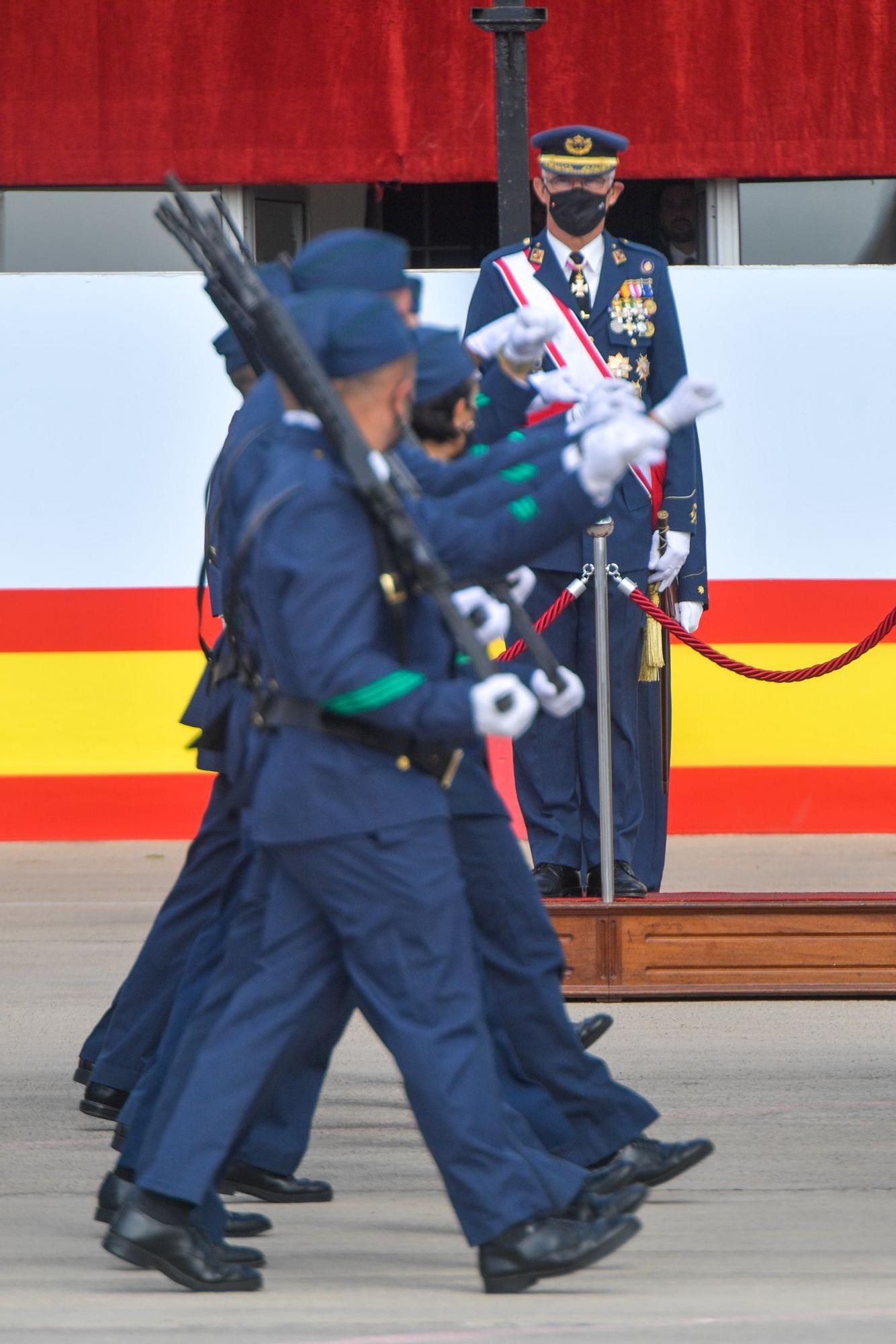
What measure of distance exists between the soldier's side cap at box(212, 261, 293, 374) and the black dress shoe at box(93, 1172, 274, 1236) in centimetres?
151

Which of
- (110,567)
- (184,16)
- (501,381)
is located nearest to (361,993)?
(501,381)

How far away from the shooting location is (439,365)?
3650mm

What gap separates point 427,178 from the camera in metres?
8.60

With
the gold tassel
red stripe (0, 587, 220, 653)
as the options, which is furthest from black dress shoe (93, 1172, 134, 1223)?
red stripe (0, 587, 220, 653)

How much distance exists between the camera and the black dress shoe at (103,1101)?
4.33 meters

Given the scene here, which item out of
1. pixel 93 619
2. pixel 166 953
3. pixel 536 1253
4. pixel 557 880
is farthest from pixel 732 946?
pixel 93 619

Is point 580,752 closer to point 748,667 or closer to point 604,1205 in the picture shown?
point 748,667

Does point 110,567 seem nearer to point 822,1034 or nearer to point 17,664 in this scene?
point 17,664

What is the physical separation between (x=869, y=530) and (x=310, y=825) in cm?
554

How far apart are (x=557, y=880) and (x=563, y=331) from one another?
145 centimetres

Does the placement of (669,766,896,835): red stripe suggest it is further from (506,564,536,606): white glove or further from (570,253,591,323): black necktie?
(506,564,536,606): white glove

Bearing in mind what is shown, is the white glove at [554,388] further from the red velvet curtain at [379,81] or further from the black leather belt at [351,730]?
the red velvet curtain at [379,81]

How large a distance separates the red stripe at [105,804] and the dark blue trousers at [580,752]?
2887 mm

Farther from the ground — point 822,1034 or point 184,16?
point 184,16
